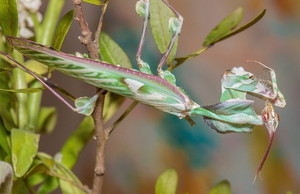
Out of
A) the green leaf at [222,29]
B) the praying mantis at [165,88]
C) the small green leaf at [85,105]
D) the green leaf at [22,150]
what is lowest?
the green leaf at [22,150]

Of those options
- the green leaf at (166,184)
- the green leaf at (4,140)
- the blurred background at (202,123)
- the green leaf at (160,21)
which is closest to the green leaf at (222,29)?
the green leaf at (160,21)

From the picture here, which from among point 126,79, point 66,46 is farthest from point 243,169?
point 126,79

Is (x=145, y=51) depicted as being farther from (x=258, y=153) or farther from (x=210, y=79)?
(x=258, y=153)

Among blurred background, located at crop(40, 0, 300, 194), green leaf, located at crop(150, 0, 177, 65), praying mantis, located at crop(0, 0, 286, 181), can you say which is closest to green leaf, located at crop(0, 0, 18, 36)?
praying mantis, located at crop(0, 0, 286, 181)

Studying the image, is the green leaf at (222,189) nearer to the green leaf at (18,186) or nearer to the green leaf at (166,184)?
the green leaf at (166,184)

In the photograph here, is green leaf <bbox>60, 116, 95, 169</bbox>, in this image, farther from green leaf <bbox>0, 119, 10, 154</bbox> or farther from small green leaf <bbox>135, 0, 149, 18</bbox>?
small green leaf <bbox>135, 0, 149, 18</bbox>
